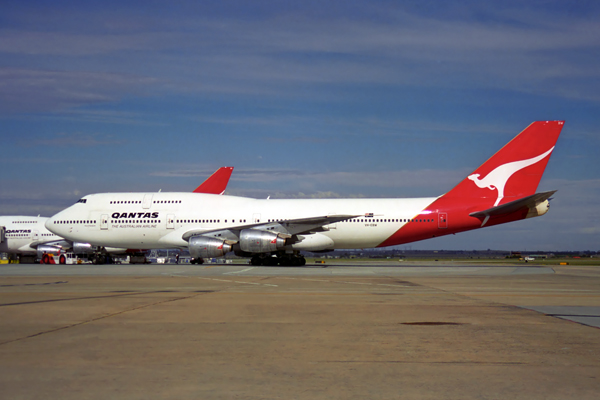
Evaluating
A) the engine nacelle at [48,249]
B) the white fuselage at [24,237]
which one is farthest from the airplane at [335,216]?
the white fuselage at [24,237]

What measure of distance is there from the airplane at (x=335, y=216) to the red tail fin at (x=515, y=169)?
6cm

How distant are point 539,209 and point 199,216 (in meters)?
20.1

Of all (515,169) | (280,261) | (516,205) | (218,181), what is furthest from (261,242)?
(218,181)

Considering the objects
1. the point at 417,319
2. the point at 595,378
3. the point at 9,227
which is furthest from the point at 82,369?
the point at 9,227

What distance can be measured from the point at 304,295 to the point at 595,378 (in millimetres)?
8804

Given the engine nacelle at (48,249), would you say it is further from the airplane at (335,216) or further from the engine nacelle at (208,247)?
→ the engine nacelle at (208,247)

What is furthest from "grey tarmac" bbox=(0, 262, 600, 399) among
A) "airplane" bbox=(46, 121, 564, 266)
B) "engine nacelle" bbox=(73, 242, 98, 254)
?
"engine nacelle" bbox=(73, 242, 98, 254)

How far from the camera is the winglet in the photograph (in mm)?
49031

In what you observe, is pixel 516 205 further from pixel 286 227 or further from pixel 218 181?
pixel 218 181

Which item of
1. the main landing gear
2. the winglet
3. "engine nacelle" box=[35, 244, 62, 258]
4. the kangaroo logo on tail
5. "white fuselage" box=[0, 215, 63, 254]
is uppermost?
the winglet

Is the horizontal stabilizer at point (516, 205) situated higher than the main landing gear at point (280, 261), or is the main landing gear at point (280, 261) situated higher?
the horizontal stabilizer at point (516, 205)

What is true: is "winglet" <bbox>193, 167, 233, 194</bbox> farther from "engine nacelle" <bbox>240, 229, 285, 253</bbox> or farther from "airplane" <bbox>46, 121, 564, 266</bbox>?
"engine nacelle" <bbox>240, 229, 285, 253</bbox>

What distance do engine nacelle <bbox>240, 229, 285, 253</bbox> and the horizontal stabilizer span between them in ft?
37.3

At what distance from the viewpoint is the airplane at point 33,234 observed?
159ft
